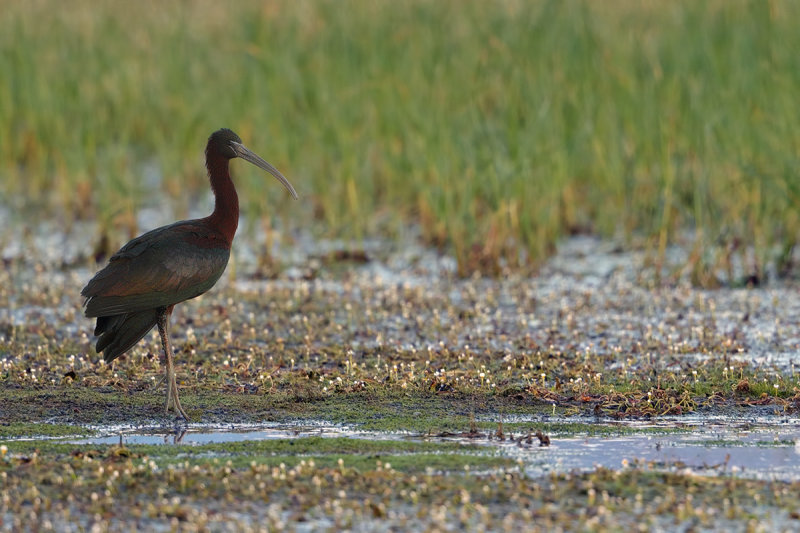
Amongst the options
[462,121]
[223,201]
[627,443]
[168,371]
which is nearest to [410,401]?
[168,371]

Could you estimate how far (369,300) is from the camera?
37.3 ft

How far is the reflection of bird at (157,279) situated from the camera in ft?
25.8

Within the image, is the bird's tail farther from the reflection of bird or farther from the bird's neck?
the bird's neck

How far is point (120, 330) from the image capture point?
317 inches

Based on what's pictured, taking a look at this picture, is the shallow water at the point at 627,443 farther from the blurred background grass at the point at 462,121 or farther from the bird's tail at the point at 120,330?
the blurred background grass at the point at 462,121

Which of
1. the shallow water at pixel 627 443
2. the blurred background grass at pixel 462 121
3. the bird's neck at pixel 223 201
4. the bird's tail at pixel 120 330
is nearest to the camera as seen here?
the shallow water at pixel 627 443

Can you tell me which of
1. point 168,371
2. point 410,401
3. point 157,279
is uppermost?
point 157,279

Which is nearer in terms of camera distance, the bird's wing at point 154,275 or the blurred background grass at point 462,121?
the bird's wing at point 154,275

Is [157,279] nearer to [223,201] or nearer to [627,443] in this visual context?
[223,201]

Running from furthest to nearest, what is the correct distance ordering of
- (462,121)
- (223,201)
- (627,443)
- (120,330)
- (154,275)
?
(462,121) → (223,201) → (120,330) → (154,275) → (627,443)

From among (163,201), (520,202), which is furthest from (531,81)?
(163,201)

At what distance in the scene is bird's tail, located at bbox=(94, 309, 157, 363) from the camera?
8.02m

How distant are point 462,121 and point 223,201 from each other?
15.5 feet

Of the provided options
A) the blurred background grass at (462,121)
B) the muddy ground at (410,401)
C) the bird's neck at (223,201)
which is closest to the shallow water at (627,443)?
the muddy ground at (410,401)
